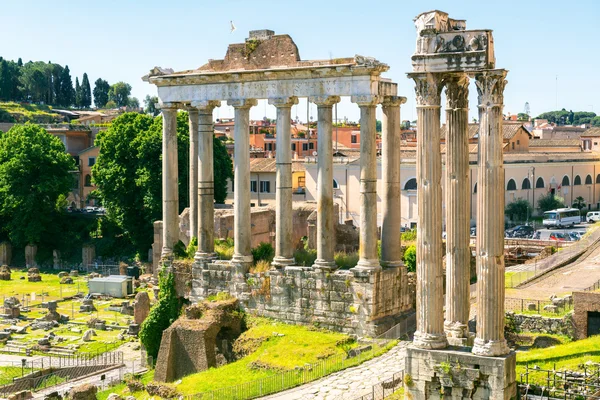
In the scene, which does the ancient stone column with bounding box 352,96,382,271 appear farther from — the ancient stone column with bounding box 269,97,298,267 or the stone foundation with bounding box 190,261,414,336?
the ancient stone column with bounding box 269,97,298,267

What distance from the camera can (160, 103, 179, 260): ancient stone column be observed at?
38.1 meters

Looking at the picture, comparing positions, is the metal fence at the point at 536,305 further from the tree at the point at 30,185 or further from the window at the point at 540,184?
the tree at the point at 30,185

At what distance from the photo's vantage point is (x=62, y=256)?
71938 millimetres

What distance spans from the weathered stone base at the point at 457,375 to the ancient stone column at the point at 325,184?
10.3m

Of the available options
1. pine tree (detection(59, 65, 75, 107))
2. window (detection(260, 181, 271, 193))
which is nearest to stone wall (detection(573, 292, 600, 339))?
window (detection(260, 181, 271, 193))

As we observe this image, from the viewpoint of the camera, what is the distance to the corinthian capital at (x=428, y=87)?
2333 cm

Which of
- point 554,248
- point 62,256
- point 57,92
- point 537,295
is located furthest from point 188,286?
point 57,92

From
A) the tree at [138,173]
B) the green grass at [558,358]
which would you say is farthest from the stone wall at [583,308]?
the tree at [138,173]

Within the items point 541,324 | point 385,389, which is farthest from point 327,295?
point 385,389

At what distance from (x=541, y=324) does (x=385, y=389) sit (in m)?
8.45

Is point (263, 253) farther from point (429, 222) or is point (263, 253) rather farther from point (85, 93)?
point (85, 93)

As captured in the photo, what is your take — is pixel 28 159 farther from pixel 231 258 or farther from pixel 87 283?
pixel 231 258

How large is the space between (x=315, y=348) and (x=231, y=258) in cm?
675

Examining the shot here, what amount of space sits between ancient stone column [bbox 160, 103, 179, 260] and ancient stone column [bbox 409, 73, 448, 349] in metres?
16.2
